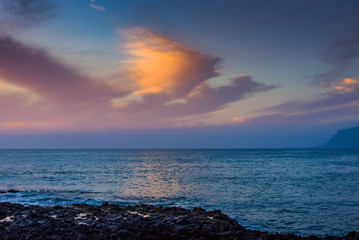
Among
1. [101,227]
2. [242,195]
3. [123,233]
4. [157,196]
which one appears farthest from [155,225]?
[242,195]

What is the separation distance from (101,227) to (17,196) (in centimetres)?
2293

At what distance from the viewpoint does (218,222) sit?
18.4 m

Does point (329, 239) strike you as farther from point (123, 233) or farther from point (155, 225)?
point (123, 233)

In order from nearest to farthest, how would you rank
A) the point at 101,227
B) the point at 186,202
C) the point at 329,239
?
the point at 329,239
the point at 101,227
the point at 186,202

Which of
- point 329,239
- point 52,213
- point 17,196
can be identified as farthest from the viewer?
point 17,196

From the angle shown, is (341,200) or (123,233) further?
(341,200)

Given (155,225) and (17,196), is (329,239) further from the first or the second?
(17,196)

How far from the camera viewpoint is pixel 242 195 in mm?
33844

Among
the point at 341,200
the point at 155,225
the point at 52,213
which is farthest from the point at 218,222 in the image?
the point at 341,200

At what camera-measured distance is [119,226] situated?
16969 millimetres

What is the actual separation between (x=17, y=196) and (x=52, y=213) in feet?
53.9

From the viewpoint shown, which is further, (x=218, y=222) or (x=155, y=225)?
(x=218, y=222)

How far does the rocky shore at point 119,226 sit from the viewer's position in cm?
1547

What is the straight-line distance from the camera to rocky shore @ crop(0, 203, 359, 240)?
15469 mm
